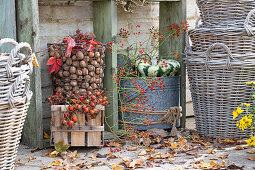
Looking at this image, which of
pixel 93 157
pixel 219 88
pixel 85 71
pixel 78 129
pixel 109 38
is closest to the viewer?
pixel 93 157

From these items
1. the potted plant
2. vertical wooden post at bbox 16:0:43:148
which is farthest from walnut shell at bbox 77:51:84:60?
the potted plant

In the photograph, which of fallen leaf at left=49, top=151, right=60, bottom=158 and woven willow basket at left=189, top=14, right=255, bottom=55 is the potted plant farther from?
fallen leaf at left=49, top=151, right=60, bottom=158

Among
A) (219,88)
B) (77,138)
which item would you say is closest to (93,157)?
(77,138)

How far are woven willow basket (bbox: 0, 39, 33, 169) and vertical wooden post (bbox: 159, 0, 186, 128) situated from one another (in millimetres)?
1526

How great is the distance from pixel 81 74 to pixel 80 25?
2.08ft

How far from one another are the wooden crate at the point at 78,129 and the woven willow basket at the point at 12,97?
0.49m

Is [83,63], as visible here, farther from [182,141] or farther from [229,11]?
[229,11]

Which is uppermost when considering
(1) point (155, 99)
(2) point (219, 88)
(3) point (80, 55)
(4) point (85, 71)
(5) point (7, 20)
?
(5) point (7, 20)

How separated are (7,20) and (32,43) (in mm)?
260

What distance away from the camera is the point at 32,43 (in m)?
2.64

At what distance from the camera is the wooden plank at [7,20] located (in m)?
2.70

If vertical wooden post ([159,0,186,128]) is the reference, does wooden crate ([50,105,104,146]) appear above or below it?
below

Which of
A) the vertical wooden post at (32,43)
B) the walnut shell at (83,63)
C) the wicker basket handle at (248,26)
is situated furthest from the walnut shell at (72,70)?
the wicker basket handle at (248,26)

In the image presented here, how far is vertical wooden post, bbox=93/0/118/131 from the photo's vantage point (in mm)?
2936
